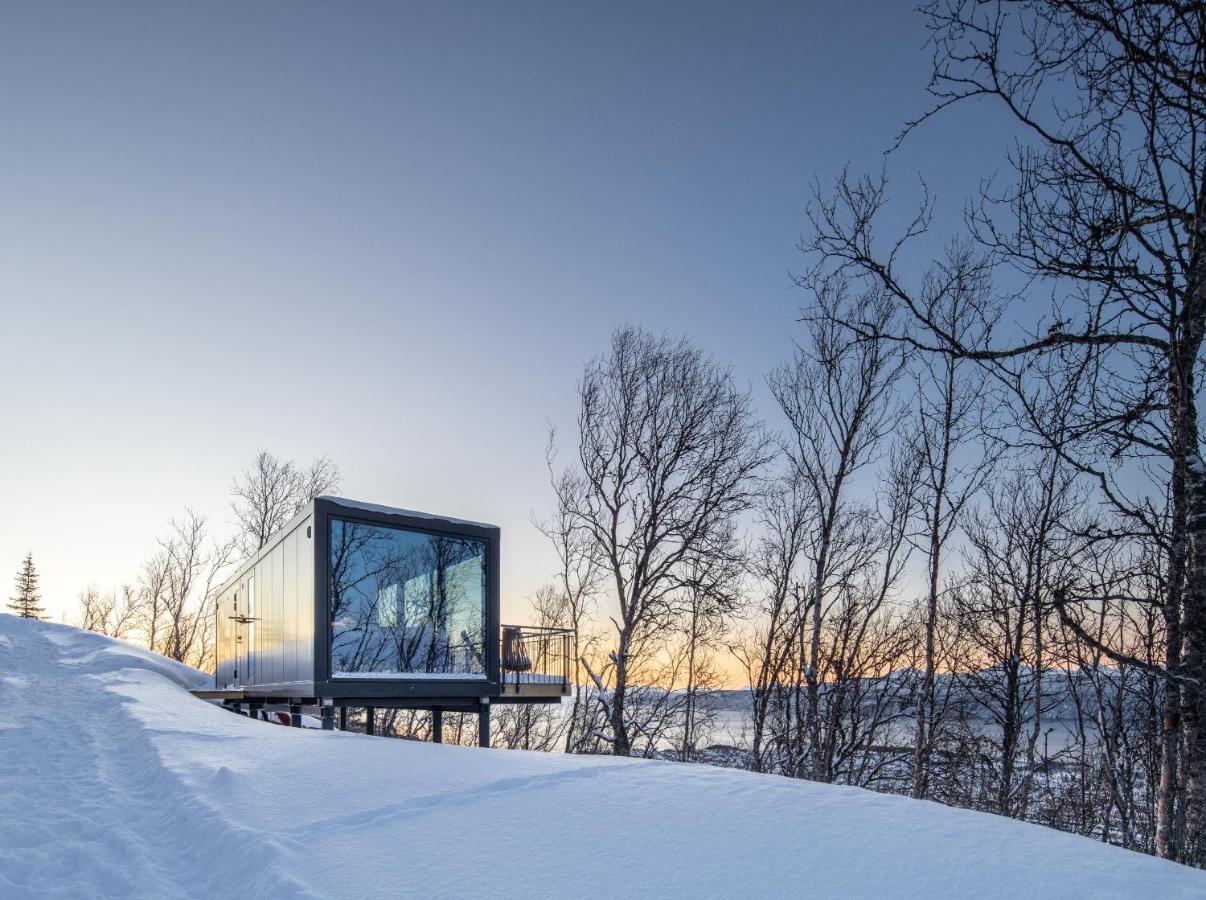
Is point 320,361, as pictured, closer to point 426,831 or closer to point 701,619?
point 701,619

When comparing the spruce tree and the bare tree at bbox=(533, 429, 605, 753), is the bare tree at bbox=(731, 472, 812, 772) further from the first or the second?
the spruce tree

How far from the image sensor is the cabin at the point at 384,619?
978cm

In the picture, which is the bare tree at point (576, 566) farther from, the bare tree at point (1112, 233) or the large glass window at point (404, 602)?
the bare tree at point (1112, 233)

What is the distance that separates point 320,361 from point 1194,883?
15656 mm

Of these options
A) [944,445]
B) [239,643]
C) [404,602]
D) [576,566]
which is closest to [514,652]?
[404,602]

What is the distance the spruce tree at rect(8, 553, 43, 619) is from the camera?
5144 cm

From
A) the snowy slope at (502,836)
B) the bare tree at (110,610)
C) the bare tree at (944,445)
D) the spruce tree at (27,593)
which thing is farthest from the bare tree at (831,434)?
the spruce tree at (27,593)

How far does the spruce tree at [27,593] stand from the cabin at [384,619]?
51.4 meters

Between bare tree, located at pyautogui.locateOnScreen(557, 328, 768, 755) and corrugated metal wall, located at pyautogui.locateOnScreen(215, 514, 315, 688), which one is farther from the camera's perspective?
bare tree, located at pyautogui.locateOnScreen(557, 328, 768, 755)

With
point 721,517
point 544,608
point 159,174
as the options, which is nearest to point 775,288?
point 721,517

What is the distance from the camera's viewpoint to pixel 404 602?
10.5 m

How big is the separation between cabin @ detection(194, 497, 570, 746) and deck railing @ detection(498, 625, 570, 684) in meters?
0.03

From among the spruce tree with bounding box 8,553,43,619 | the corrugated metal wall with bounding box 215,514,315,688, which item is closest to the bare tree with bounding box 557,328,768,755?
the corrugated metal wall with bounding box 215,514,315,688

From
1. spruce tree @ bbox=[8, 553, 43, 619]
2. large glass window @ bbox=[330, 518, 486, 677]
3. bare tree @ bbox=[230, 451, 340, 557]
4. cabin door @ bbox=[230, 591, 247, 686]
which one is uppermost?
bare tree @ bbox=[230, 451, 340, 557]
